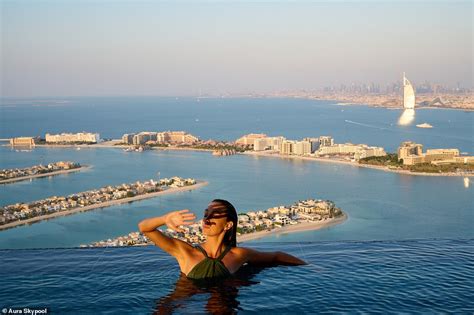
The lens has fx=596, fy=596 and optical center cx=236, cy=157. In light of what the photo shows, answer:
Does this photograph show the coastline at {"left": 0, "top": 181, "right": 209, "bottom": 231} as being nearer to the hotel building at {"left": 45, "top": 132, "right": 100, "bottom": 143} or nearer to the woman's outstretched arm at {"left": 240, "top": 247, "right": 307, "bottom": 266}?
the woman's outstretched arm at {"left": 240, "top": 247, "right": 307, "bottom": 266}

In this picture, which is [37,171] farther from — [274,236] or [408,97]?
[408,97]

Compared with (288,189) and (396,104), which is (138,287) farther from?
(396,104)

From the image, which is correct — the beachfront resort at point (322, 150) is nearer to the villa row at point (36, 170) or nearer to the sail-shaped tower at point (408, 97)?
the villa row at point (36, 170)

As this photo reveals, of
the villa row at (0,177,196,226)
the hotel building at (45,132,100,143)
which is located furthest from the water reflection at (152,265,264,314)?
the hotel building at (45,132,100,143)

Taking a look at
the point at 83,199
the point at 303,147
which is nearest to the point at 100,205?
the point at 83,199

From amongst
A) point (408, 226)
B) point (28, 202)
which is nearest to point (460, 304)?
point (408, 226)

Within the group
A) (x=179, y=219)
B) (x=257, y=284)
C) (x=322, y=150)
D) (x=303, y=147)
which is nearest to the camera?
(x=179, y=219)

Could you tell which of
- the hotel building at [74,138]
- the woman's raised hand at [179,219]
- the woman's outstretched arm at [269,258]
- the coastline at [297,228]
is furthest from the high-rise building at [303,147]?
the woman's raised hand at [179,219]
